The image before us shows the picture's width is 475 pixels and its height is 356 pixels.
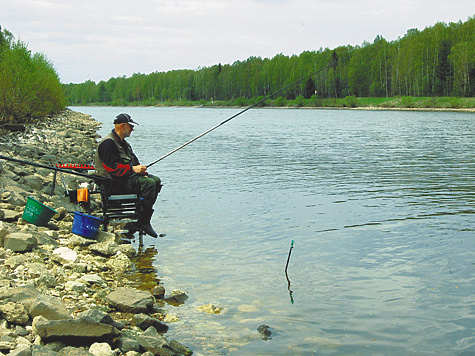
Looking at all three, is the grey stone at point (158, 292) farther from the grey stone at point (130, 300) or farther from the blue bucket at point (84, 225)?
the blue bucket at point (84, 225)

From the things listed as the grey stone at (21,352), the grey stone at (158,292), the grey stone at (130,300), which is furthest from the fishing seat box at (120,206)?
the grey stone at (21,352)

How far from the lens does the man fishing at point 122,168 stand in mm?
8453

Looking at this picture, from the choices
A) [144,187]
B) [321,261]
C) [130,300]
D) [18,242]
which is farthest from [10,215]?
[321,261]

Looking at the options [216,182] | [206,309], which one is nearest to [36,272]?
[206,309]

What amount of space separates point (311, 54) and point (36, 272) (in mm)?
152050

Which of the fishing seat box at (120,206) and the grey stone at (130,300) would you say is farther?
the fishing seat box at (120,206)

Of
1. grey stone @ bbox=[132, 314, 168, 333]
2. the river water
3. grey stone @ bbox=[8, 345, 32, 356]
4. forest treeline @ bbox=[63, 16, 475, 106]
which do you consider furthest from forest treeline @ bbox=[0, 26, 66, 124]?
forest treeline @ bbox=[63, 16, 475, 106]

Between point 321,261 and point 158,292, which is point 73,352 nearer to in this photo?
point 158,292

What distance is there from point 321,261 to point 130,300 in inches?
143

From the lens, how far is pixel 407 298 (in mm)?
→ 7066

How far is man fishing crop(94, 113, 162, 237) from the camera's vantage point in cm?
845

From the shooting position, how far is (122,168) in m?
8.49

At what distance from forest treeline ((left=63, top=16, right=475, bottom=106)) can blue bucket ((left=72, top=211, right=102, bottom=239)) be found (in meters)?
65.5

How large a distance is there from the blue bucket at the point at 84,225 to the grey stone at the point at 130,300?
2.34m
